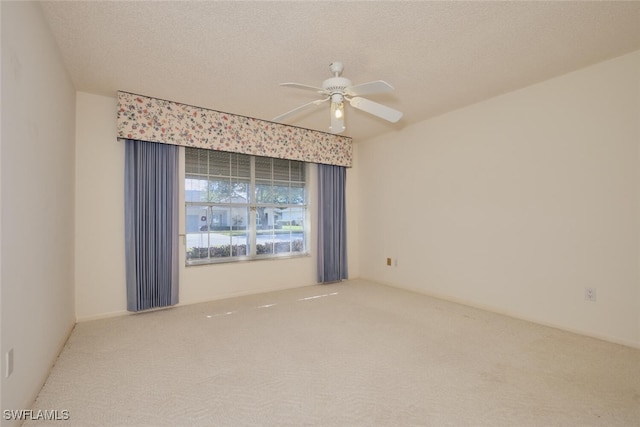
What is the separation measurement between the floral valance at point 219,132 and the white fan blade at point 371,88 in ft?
6.80

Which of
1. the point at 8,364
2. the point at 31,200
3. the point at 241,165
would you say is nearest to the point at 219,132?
the point at 241,165

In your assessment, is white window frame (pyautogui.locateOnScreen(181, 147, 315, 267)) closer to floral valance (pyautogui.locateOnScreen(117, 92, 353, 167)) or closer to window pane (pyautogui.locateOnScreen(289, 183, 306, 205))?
window pane (pyautogui.locateOnScreen(289, 183, 306, 205))

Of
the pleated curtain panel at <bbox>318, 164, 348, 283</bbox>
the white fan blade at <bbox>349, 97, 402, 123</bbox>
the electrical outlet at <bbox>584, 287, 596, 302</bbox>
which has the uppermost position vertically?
the white fan blade at <bbox>349, 97, 402, 123</bbox>

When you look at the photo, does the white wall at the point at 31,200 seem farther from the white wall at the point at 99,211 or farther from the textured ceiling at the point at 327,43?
the white wall at the point at 99,211

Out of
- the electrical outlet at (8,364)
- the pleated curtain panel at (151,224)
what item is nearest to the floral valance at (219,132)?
the pleated curtain panel at (151,224)

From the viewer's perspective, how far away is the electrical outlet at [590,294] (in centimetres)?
283

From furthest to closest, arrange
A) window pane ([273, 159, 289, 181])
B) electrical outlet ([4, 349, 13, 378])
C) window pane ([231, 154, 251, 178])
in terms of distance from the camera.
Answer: window pane ([273, 159, 289, 181]), window pane ([231, 154, 251, 178]), electrical outlet ([4, 349, 13, 378])

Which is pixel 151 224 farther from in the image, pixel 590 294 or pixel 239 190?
pixel 590 294

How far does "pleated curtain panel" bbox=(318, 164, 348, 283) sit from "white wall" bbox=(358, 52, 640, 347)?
942mm

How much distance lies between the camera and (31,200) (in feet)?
6.08

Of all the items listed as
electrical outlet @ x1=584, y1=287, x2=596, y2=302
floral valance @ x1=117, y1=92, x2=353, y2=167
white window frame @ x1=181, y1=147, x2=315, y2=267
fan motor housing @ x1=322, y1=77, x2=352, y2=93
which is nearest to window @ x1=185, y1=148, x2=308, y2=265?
white window frame @ x1=181, y1=147, x2=315, y2=267

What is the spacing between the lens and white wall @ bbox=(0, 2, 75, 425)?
153cm

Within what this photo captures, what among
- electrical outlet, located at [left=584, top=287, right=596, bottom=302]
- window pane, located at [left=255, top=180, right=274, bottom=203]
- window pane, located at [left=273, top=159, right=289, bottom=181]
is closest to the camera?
electrical outlet, located at [left=584, top=287, right=596, bottom=302]

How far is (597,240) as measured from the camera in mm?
2807
